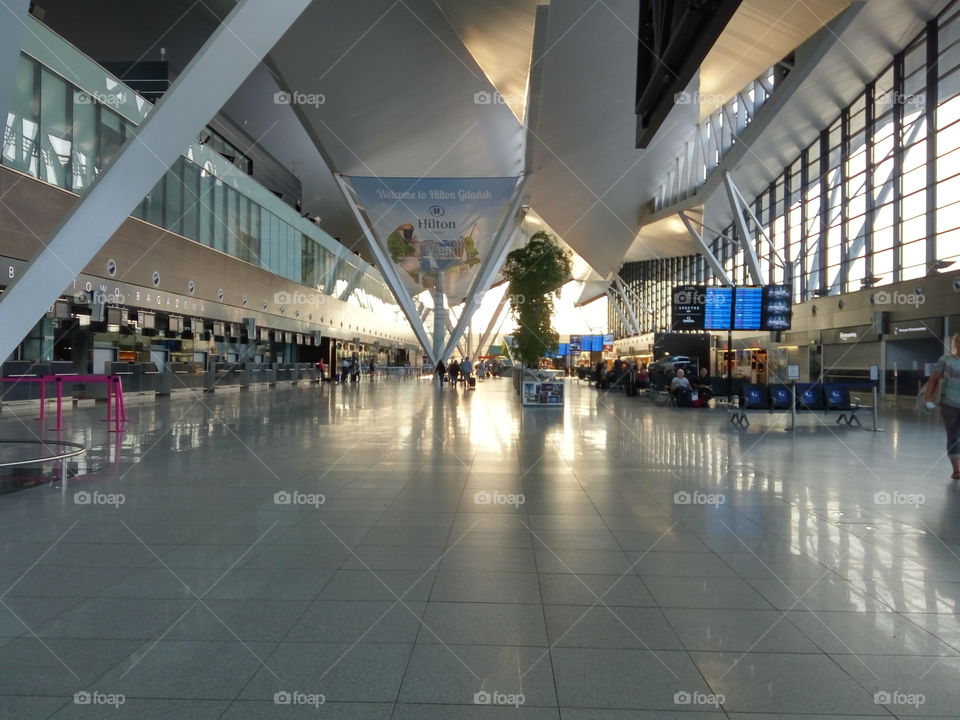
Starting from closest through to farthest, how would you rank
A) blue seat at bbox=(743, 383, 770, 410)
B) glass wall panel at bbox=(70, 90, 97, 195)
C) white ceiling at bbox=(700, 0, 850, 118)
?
blue seat at bbox=(743, 383, 770, 410)
glass wall panel at bbox=(70, 90, 97, 195)
white ceiling at bbox=(700, 0, 850, 118)

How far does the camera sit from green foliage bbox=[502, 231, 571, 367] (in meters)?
26.4

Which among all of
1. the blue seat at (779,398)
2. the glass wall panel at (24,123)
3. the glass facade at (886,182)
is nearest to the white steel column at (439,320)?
the glass facade at (886,182)

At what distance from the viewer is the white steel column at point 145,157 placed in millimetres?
5984

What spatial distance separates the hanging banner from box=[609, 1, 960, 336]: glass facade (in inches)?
512

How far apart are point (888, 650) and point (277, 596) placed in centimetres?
293

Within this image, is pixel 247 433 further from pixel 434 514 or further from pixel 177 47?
pixel 177 47

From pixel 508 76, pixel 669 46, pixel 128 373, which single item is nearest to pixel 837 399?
pixel 669 46

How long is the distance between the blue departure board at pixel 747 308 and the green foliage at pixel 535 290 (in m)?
7.12

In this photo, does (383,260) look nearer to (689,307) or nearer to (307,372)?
(307,372)

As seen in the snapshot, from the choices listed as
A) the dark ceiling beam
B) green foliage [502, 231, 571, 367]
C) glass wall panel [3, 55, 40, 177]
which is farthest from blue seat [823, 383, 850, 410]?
glass wall panel [3, 55, 40, 177]

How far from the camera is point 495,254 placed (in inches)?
1289

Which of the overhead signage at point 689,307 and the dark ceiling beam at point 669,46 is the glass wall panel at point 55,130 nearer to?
the dark ceiling beam at point 669,46

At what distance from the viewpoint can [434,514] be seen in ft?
18.8

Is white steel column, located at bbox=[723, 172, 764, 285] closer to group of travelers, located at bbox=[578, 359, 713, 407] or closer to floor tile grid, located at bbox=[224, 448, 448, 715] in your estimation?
group of travelers, located at bbox=[578, 359, 713, 407]
